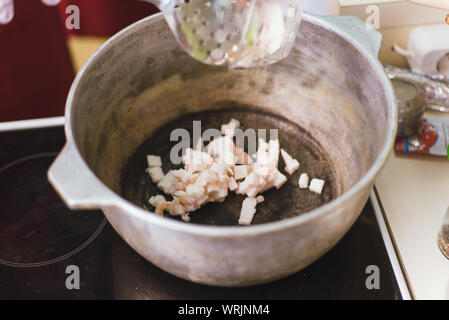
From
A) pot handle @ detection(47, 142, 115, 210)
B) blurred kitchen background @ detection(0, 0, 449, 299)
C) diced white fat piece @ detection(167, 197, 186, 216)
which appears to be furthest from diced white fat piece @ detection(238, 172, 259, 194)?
pot handle @ detection(47, 142, 115, 210)

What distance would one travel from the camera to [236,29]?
665 mm

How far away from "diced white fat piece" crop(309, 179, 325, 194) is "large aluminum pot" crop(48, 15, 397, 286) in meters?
0.03

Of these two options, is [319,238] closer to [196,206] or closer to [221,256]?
[221,256]

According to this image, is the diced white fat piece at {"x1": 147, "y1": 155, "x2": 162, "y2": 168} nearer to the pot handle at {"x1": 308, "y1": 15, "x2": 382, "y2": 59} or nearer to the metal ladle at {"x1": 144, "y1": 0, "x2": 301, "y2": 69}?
the metal ladle at {"x1": 144, "y1": 0, "x2": 301, "y2": 69}

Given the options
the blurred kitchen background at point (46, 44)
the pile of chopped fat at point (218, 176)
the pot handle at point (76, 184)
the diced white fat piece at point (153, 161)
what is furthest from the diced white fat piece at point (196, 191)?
the blurred kitchen background at point (46, 44)

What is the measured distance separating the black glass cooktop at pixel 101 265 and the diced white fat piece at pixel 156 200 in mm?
82

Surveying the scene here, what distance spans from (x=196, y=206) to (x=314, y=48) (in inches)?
13.3

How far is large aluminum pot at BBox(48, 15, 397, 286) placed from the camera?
481 millimetres

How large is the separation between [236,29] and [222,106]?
258 mm

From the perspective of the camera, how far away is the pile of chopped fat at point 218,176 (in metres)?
0.72

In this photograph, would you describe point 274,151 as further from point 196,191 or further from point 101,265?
point 101,265

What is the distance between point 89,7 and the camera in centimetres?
121
